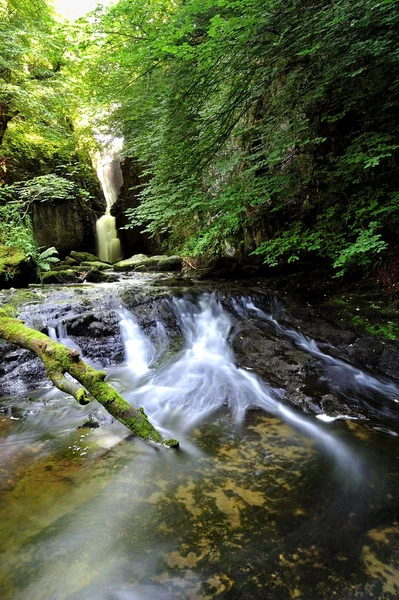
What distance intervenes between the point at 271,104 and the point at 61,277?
7.76 m

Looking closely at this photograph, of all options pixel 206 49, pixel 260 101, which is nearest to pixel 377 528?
pixel 206 49

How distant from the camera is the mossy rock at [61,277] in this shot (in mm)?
9594

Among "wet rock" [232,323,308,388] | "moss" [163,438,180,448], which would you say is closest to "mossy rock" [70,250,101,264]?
"wet rock" [232,323,308,388]

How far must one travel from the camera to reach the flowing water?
5.30 feet

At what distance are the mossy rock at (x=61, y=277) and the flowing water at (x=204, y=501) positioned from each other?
631cm

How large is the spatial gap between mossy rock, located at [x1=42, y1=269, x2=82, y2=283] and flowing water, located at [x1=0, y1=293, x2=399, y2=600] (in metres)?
6.31

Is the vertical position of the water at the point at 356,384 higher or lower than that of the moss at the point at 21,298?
lower

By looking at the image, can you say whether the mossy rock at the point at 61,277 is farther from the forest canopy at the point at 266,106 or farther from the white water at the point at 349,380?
the white water at the point at 349,380

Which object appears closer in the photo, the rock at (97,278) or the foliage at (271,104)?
the foliage at (271,104)

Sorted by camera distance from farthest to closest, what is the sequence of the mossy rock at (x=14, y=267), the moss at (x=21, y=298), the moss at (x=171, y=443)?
the mossy rock at (x=14, y=267)
the moss at (x=21, y=298)
the moss at (x=171, y=443)

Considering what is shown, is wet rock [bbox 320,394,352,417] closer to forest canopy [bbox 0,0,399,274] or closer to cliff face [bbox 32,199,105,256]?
forest canopy [bbox 0,0,399,274]

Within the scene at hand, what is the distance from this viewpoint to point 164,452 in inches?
111

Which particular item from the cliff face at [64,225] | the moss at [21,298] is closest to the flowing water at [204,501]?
the moss at [21,298]

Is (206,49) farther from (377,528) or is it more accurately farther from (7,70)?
(7,70)
